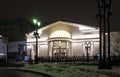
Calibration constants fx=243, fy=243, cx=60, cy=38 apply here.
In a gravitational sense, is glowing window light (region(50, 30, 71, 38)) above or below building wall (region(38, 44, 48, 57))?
above

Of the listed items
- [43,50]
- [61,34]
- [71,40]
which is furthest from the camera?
[43,50]

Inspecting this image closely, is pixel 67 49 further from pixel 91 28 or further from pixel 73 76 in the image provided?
pixel 73 76

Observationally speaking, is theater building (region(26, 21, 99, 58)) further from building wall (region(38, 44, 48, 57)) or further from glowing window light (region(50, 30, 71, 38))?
building wall (region(38, 44, 48, 57))

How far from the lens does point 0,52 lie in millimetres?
74938

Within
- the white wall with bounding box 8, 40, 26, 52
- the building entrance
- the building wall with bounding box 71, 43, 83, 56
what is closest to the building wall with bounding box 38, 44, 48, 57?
the building entrance

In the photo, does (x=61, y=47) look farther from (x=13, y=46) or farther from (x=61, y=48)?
(x=13, y=46)

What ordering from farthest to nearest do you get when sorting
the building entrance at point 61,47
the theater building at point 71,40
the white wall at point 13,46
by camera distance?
1. the white wall at point 13,46
2. the building entrance at point 61,47
3. the theater building at point 71,40

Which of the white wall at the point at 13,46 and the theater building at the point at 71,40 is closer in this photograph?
the theater building at the point at 71,40

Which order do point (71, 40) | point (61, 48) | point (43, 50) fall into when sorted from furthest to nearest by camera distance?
point (43, 50) → point (71, 40) → point (61, 48)

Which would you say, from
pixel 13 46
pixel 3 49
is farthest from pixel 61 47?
pixel 13 46

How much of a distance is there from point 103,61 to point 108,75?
20.8 feet

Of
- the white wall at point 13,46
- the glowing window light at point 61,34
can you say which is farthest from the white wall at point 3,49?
the glowing window light at point 61,34

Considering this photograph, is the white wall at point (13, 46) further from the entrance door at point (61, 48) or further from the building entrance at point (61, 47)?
the entrance door at point (61, 48)

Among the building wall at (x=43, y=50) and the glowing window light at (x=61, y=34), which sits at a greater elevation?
the glowing window light at (x=61, y=34)
